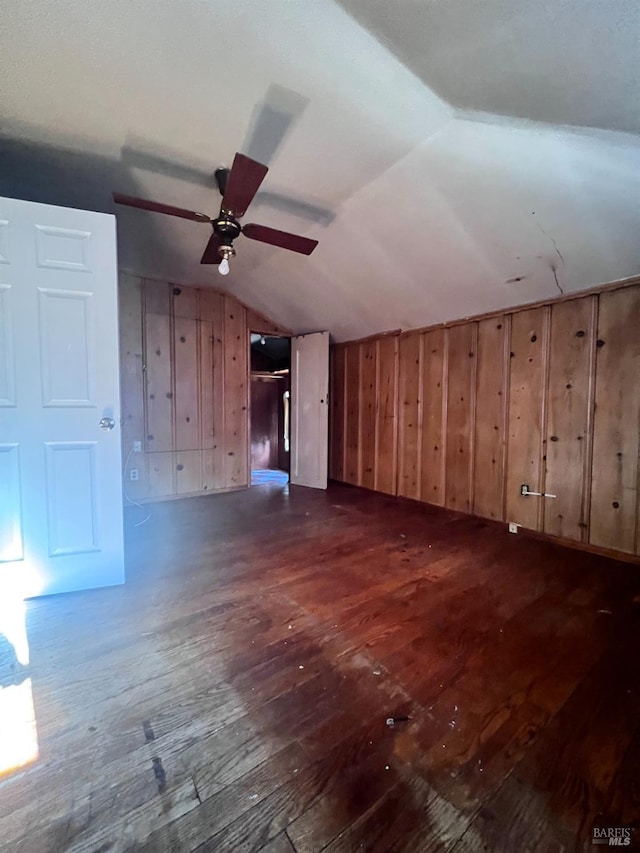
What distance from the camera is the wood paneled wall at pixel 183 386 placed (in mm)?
3840

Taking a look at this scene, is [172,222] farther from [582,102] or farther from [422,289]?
[582,102]

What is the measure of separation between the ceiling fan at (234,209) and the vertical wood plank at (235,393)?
1.80 meters

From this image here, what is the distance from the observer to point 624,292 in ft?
8.24

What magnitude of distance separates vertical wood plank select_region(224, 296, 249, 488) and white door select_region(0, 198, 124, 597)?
2386 millimetres

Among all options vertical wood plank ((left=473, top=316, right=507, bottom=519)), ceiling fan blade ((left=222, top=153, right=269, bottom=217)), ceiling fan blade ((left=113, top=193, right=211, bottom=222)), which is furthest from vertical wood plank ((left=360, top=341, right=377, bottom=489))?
ceiling fan blade ((left=113, top=193, right=211, bottom=222))

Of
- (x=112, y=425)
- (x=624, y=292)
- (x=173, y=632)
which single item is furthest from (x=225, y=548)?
(x=624, y=292)

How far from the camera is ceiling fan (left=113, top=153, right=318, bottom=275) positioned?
1.71 metres

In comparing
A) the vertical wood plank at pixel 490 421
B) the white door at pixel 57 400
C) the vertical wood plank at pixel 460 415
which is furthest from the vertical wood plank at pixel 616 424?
the white door at pixel 57 400

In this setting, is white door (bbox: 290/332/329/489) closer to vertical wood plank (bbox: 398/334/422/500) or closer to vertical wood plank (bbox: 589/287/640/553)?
vertical wood plank (bbox: 398/334/422/500)

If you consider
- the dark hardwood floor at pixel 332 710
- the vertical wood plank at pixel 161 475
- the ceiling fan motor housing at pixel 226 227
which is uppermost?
the ceiling fan motor housing at pixel 226 227

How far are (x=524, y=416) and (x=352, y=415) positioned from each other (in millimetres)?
2249

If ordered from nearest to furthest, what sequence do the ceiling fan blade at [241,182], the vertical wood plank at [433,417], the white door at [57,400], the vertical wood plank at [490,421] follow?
1. the ceiling fan blade at [241,182]
2. the white door at [57,400]
3. the vertical wood plank at [490,421]
4. the vertical wood plank at [433,417]

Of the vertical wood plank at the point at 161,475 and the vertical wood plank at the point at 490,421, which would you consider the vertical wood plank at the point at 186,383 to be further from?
the vertical wood plank at the point at 490,421

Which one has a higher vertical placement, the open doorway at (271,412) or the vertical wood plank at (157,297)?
the vertical wood plank at (157,297)
